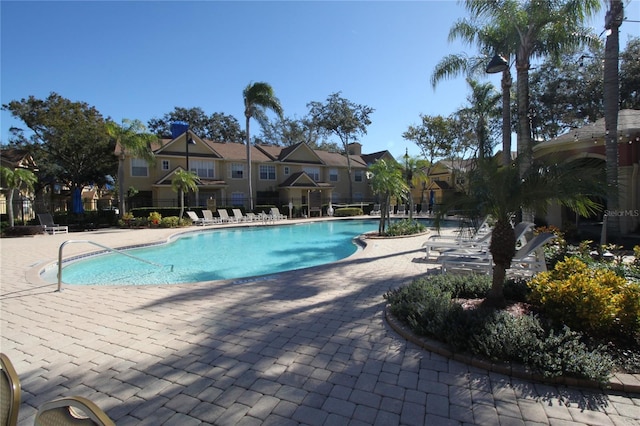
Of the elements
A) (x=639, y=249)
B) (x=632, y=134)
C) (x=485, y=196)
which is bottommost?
(x=639, y=249)

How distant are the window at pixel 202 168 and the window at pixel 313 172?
32.9 ft

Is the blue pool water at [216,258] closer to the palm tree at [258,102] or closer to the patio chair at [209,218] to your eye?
the patio chair at [209,218]

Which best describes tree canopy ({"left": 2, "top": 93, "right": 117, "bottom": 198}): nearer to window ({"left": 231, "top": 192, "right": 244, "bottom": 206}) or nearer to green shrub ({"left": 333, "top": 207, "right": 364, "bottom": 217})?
window ({"left": 231, "top": 192, "right": 244, "bottom": 206})

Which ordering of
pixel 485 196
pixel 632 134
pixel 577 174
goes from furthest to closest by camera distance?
pixel 632 134, pixel 485 196, pixel 577 174

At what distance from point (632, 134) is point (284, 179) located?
92.9ft


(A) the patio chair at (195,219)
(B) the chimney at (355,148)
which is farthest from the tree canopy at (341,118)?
(A) the patio chair at (195,219)

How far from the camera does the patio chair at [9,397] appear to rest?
1.47m

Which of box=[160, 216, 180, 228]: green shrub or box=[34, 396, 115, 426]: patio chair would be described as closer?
box=[34, 396, 115, 426]: patio chair

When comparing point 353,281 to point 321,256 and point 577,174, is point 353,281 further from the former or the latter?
point 321,256

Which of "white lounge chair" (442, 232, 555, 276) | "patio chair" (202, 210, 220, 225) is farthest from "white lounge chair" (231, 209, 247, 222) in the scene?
"white lounge chair" (442, 232, 555, 276)

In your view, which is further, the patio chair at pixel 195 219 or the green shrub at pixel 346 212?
the green shrub at pixel 346 212

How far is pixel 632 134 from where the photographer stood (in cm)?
1216

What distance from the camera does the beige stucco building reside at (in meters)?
29.0

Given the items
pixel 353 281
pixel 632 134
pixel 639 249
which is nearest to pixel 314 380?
pixel 353 281
